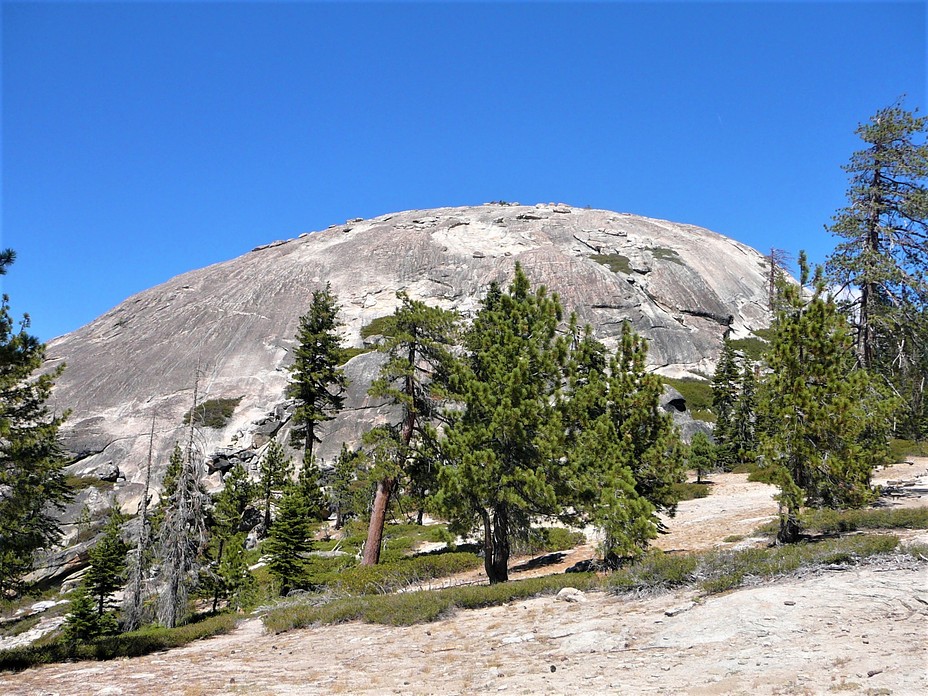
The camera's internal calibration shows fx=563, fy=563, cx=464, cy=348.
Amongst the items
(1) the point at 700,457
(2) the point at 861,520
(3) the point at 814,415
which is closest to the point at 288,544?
(3) the point at 814,415

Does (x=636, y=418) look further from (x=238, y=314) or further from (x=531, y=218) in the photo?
(x=531, y=218)

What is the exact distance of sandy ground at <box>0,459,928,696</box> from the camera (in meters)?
6.00

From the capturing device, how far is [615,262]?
2832 inches

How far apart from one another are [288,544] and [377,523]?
10.6 feet

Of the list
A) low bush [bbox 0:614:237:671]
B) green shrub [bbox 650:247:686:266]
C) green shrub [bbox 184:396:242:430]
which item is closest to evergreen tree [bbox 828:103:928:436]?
low bush [bbox 0:614:237:671]

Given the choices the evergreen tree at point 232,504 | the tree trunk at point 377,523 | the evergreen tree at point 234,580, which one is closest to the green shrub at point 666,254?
the evergreen tree at point 232,504

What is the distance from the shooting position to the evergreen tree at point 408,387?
65.2 ft

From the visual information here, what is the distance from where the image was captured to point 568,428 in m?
14.9

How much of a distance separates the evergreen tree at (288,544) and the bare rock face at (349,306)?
77.3 feet

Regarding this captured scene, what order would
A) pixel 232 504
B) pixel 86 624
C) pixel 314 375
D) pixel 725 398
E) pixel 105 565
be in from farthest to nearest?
pixel 725 398, pixel 314 375, pixel 232 504, pixel 105 565, pixel 86 624

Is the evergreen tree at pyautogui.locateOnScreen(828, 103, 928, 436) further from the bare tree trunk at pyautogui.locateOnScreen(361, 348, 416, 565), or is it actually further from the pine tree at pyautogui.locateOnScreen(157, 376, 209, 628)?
the pine tree at pyautogui.locateOnScreen(157, 376, 209, 628)

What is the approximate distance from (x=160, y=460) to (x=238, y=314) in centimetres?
2278

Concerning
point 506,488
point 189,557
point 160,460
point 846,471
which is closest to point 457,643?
point 506,488

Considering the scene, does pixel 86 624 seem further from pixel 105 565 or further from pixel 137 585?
pixel 105 565
